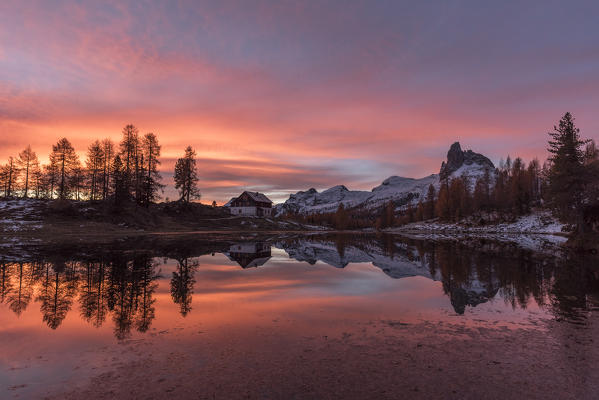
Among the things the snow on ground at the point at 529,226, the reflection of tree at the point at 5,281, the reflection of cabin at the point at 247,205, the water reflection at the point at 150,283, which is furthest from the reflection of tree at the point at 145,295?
the snow on ground at the point at 529,226

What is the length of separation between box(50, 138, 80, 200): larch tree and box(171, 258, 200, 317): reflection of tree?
71.7 meters

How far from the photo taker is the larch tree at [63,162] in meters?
81.1

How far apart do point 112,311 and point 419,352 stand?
11626mm

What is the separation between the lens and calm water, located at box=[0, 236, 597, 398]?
952 cm

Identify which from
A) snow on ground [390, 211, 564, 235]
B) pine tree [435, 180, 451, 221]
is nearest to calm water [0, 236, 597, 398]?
snow on ground [390, 211, 564, 235]

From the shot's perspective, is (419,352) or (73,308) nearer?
(419,352)

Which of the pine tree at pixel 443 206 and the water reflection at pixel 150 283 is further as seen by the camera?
the pine tree at pixel 443 206

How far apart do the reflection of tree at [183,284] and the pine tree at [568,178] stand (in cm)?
5218

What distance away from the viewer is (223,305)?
14703mm

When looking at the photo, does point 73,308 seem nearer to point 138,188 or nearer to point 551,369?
point 551,369

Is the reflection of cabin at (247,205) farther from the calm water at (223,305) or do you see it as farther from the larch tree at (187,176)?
the calm water at (223,305)

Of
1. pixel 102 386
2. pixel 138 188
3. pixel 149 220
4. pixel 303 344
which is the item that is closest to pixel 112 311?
pixel 102 386

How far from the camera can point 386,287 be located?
19625mm

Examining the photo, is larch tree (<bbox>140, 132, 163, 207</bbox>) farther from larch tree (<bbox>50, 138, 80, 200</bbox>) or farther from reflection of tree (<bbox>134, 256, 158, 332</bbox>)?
reflection of tree (<bbox>134, 256, 158, 332</bbox>)
